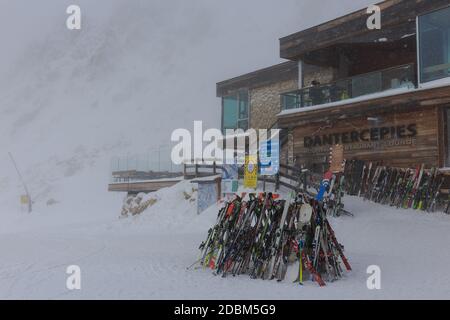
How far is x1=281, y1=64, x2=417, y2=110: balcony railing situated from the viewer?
1456 cm

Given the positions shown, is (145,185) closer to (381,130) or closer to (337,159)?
(337,159)

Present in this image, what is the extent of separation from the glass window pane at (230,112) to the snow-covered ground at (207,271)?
358 inches

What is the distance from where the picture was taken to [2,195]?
72.4 metres

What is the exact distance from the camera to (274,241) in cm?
786

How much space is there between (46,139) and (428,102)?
9476 centimetres

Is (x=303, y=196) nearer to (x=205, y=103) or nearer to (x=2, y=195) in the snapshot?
(x=2, y=195)

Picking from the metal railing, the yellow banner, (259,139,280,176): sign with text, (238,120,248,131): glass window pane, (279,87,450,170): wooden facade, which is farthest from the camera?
the metal railing

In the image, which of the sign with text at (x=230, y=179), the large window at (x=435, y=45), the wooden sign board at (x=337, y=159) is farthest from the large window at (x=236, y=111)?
the large window at (x=435, y=45)

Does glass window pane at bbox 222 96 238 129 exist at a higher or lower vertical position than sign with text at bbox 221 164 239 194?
higher

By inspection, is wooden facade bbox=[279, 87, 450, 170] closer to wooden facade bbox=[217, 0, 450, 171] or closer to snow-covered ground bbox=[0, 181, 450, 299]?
wooden facade bbox=[217, 0, 450, 171]

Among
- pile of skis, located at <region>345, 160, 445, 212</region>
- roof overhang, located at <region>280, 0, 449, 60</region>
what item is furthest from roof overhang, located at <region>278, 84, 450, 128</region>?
roof overhang, located at <region>280, 0, 449, 60</region>

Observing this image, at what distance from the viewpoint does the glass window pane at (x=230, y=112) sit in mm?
23469

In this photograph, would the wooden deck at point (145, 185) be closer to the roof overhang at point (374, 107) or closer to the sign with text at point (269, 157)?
the sign with text at point (269, 157)

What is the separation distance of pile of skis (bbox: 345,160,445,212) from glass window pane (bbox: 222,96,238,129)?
9336mm
